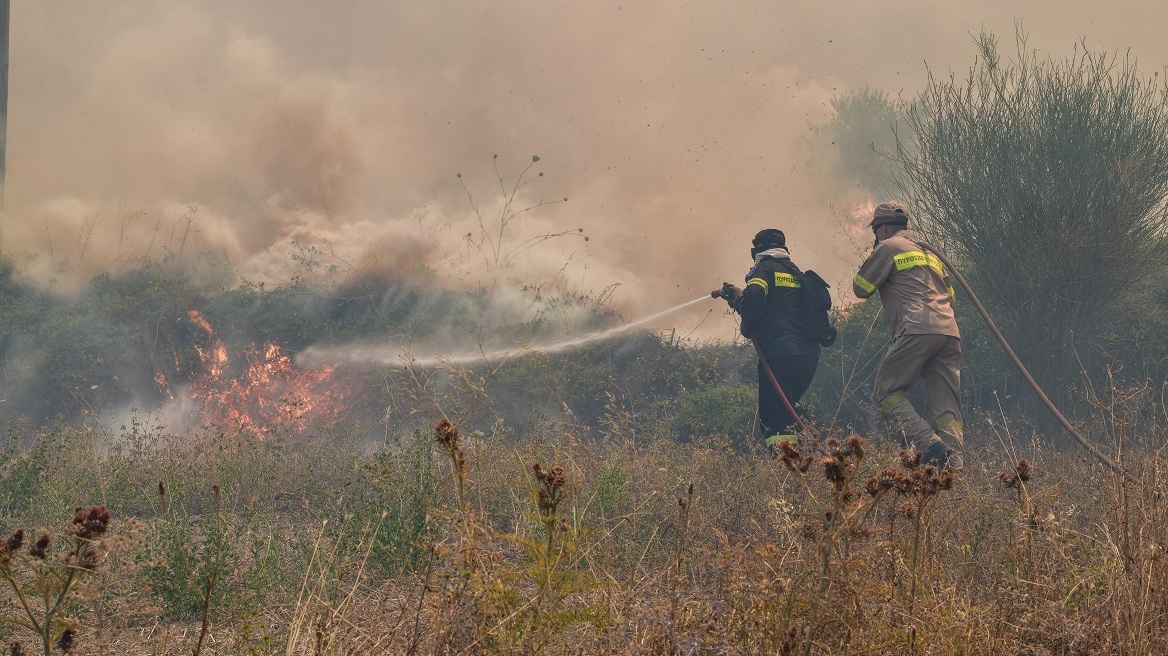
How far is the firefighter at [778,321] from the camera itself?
7.96 metres

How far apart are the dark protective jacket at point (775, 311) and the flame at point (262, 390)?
486 centimetres

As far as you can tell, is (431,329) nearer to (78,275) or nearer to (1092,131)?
(78,275)

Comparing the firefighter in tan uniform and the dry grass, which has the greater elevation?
the firefighter in tan uniform

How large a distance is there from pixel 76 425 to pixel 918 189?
10.2 m

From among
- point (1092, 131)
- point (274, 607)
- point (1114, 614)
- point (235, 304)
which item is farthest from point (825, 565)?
point (235, 304)

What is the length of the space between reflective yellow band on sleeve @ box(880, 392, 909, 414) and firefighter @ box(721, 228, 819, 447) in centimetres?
114

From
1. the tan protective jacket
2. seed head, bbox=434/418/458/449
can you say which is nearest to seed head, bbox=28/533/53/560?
seed head, bbox=434/418/458/449

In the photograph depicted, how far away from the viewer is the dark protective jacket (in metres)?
7.96

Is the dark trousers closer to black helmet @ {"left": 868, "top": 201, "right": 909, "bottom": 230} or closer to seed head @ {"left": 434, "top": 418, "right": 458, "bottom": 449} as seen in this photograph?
black helmet @ {"left": 868, "top": 201, "right": 909, "bottom": 230}

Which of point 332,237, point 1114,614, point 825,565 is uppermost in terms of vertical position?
point 332,237

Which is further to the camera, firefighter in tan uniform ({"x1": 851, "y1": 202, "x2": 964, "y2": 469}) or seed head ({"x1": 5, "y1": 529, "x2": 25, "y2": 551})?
firefighter in tan uniform ({"x1": 851, "y1": 202, "x2": 964, "y2": 469})

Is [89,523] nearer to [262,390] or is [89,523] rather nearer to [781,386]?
[781,386]

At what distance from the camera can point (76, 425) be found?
10.7m

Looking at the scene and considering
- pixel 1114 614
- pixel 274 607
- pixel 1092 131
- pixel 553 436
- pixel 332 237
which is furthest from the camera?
pixel 332 237
